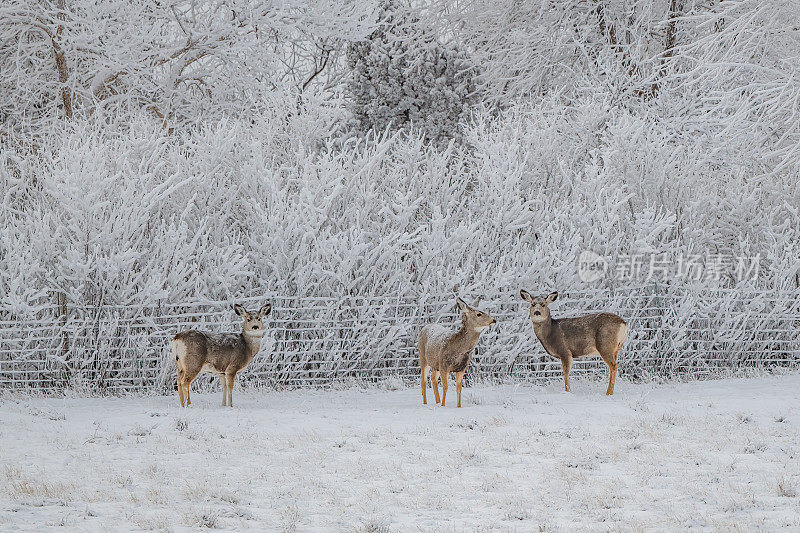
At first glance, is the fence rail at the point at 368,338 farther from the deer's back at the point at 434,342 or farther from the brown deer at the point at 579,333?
the deer's back at the point at 434,342

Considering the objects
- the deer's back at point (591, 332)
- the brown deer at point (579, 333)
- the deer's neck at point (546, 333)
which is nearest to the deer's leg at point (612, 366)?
the brown deer at point (579, 333)

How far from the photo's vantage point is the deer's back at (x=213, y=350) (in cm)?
991

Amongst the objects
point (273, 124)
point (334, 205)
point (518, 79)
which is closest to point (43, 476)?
point (334, 205)

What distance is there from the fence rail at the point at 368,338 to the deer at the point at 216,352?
1.50 meters

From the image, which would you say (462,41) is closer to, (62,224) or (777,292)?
(777,292)

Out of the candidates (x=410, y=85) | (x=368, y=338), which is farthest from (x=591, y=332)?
(x=410, y=85)

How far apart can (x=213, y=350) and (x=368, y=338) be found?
272 cm

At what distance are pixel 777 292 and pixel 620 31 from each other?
12638 millimetres

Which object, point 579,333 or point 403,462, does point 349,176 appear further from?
point 403,462

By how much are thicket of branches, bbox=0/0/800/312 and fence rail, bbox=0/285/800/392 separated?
300 millimetres

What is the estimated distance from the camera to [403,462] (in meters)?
7.45

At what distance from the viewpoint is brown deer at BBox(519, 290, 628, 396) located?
10953mm

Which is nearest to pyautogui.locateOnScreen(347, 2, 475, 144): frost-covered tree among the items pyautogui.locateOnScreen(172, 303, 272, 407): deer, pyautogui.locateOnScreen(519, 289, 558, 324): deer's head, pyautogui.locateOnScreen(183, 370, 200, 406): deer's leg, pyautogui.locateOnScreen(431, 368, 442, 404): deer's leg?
pyautogui.locateOnScreen(519, 289, 558, 324): deer's head

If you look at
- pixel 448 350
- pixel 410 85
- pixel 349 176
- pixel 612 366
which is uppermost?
pixel 410 85
